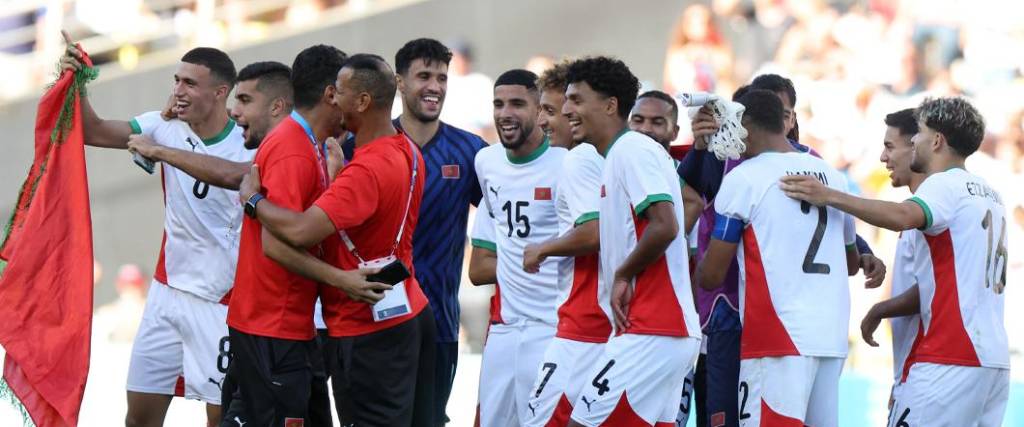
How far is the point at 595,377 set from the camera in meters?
6.45

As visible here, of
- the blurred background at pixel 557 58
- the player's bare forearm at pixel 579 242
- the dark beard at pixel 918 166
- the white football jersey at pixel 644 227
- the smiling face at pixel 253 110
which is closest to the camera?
the white football jersey at pixel 644 227

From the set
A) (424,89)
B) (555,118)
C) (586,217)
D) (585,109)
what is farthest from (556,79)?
(424,89)

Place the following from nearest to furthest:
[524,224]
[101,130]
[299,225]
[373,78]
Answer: [299,225] < [373,78] < [101,130] < [524,224]

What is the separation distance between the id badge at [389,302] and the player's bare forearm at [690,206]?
2.07 meters

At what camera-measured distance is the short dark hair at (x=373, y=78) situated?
6133mm

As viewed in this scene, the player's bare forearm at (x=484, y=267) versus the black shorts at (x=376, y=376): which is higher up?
the player's bare forearm at (x=484, y=267)

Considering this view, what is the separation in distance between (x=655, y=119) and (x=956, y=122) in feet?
5.23

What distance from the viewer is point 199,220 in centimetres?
791

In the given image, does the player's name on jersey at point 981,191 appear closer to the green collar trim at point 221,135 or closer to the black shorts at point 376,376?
the black shorts at point 376,376

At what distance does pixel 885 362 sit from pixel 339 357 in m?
7.74

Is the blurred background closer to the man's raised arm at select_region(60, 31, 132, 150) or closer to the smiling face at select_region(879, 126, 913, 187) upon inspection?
the smiling face at select_region(879, 126, 913, 187)

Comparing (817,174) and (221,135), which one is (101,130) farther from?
(817,174)

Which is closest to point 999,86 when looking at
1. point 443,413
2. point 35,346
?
point 443,413

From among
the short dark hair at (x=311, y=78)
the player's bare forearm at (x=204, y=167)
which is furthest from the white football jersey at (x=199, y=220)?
the short dark hair at (x=311, y=78)
